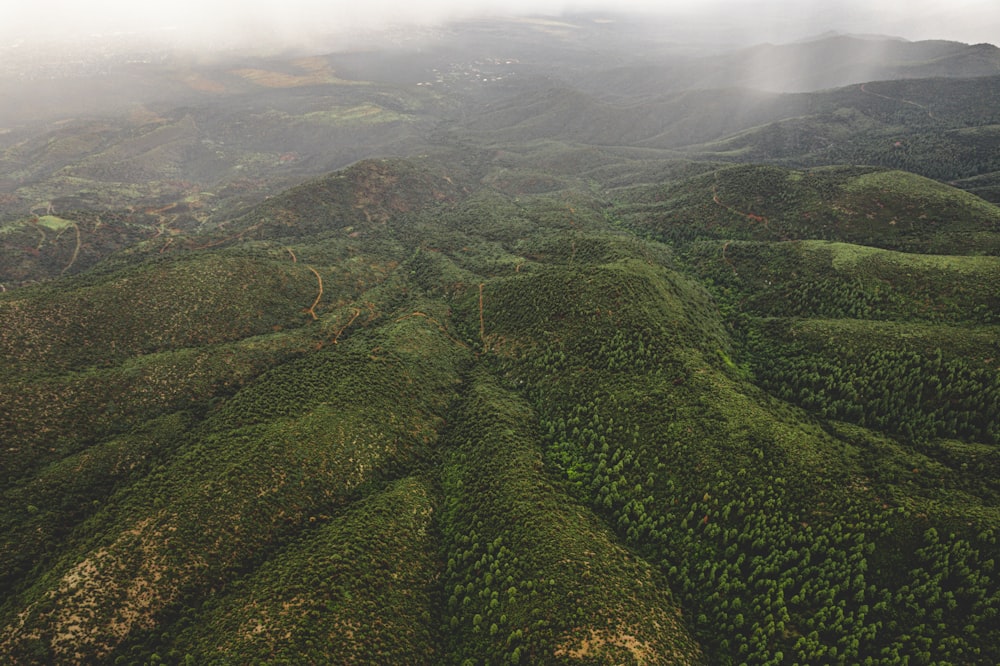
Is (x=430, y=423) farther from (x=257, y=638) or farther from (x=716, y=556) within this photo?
(x=716, y=556)

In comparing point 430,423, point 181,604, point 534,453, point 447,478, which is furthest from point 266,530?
point 534,453

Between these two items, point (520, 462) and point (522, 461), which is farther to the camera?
point (522, 461)

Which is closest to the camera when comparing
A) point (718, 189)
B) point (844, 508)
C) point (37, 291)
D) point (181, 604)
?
point (181, 604)

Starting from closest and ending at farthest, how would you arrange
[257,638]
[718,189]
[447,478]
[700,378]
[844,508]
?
[257,638], [844,508], [447,478], [700,378], [718,189]

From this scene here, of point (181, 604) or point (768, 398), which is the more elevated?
point (768, 398)

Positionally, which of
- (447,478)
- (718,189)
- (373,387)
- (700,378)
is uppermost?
(718,189)
